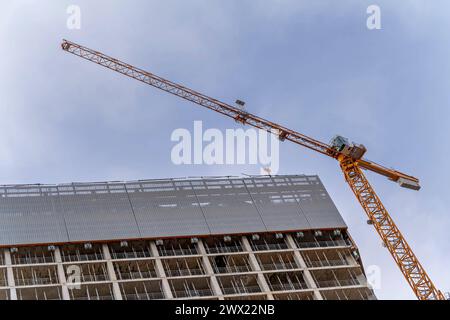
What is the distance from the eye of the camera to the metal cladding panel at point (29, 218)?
89375 millimetres

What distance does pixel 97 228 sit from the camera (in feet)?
305

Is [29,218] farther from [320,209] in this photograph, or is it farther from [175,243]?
[320,209]

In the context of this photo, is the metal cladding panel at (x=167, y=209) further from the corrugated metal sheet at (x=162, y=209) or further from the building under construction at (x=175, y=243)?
the building under construction at (x=175, y=243)

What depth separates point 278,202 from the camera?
102875mm

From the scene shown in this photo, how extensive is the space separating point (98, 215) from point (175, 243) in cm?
1073

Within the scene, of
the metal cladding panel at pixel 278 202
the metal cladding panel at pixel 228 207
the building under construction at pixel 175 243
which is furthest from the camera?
the metal cladding panel at pixel 278 202

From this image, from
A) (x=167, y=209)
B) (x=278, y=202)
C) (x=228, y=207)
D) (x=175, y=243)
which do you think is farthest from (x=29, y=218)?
(x=278, y=202)

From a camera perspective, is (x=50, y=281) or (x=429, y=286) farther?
(x=429, y=286)

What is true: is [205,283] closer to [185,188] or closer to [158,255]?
[158,255]

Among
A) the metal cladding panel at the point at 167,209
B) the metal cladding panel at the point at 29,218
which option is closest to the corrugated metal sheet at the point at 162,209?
the metal cladding panel at the point at 167,209

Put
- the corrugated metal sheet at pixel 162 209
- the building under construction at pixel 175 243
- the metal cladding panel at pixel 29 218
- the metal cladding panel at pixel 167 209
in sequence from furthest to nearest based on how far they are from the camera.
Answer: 1. the metal cladding panel at pixel 167 209
2. the corrugated metal sheet at pixel 162 209
3. the metal cladding panel at pixel 29 218
4. the building under construction at pixel 175 243
